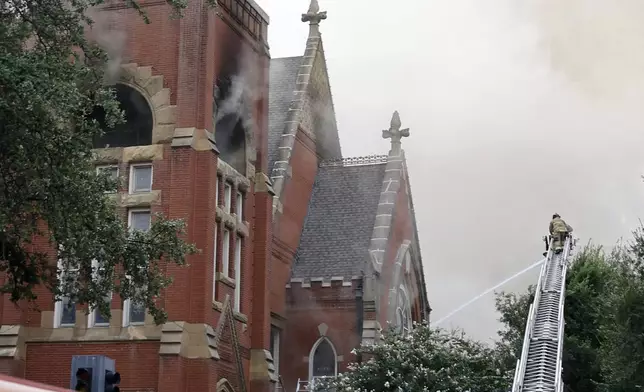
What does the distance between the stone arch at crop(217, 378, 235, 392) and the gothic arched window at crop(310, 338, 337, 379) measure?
8142mm

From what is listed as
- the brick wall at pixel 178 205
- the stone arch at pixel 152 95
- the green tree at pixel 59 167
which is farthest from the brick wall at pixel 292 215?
the green tree at pixel 59 167

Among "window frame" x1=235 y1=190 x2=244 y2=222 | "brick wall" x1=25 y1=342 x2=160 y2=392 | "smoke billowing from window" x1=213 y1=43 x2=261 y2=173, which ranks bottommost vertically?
"brick wall" x1=25 y1=342 x2=160 y2=392

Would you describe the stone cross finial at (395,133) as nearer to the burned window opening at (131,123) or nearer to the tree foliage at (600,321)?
the tree foliage at (600,321)

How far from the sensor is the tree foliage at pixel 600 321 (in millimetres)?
26578

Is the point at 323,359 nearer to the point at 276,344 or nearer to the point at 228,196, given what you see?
the point at 276,344

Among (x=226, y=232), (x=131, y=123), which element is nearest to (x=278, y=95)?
(x=226, y=232)

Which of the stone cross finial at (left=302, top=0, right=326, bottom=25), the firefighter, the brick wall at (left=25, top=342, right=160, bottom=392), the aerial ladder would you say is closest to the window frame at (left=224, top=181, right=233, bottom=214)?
the brick wall at (left=25, top=342, right=160, bottom=392)

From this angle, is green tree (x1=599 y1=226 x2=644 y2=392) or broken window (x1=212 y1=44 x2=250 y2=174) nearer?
green tree (x1=599 y1=226 x2=644 y2=392)

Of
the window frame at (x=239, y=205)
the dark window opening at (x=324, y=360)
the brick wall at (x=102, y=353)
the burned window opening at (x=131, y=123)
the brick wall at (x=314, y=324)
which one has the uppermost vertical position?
the burned window opening at (x=131, y=123)

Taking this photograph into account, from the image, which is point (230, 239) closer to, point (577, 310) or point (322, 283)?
point (322, 283)

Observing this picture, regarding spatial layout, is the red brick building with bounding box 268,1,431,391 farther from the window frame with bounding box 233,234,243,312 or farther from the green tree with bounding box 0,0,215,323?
the green tree with bounding box 0,0,215,323

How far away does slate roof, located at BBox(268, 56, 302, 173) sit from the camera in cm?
3984

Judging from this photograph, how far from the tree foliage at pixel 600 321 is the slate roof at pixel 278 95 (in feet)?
32.6

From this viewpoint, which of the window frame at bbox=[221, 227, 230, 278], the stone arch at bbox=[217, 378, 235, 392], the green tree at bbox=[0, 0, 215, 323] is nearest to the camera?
the green tree at bbox=[0, 0, 215, 323]
